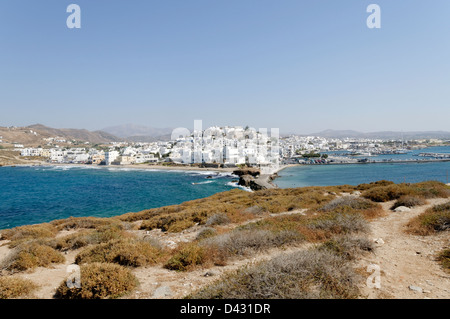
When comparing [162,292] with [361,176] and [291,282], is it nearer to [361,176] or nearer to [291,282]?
[291,282]

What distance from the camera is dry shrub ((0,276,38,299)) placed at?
4594 millimetres

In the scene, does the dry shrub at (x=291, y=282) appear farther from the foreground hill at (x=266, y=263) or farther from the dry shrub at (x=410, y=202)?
the dry shrub at (x=410, y=202)

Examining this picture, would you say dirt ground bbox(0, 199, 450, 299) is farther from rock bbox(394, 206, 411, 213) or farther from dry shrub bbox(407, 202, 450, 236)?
rock bbox(394, 206, 411, 213)

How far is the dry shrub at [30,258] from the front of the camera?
644 centimetres

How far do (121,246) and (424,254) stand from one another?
7.79 meters

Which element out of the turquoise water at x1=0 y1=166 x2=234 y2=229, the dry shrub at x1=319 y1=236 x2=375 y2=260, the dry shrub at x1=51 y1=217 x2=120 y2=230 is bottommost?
the turquoise water at x1=0 y1=166 x2=234 y2=229

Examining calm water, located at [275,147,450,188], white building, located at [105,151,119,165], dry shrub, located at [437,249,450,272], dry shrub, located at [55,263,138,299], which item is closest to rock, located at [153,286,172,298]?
dry shrub, located at [55,263,138,299]

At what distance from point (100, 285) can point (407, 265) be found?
6.44m

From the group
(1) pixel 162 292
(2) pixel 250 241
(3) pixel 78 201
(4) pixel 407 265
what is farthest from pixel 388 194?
(3) pixel 78 201

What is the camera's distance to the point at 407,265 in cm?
521

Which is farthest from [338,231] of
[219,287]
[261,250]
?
[219,287]

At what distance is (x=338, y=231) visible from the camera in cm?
738

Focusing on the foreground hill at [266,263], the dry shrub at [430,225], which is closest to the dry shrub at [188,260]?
the foreground hill at [266,263]

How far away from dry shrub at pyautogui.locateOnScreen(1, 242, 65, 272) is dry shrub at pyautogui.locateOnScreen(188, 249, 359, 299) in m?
5.36
